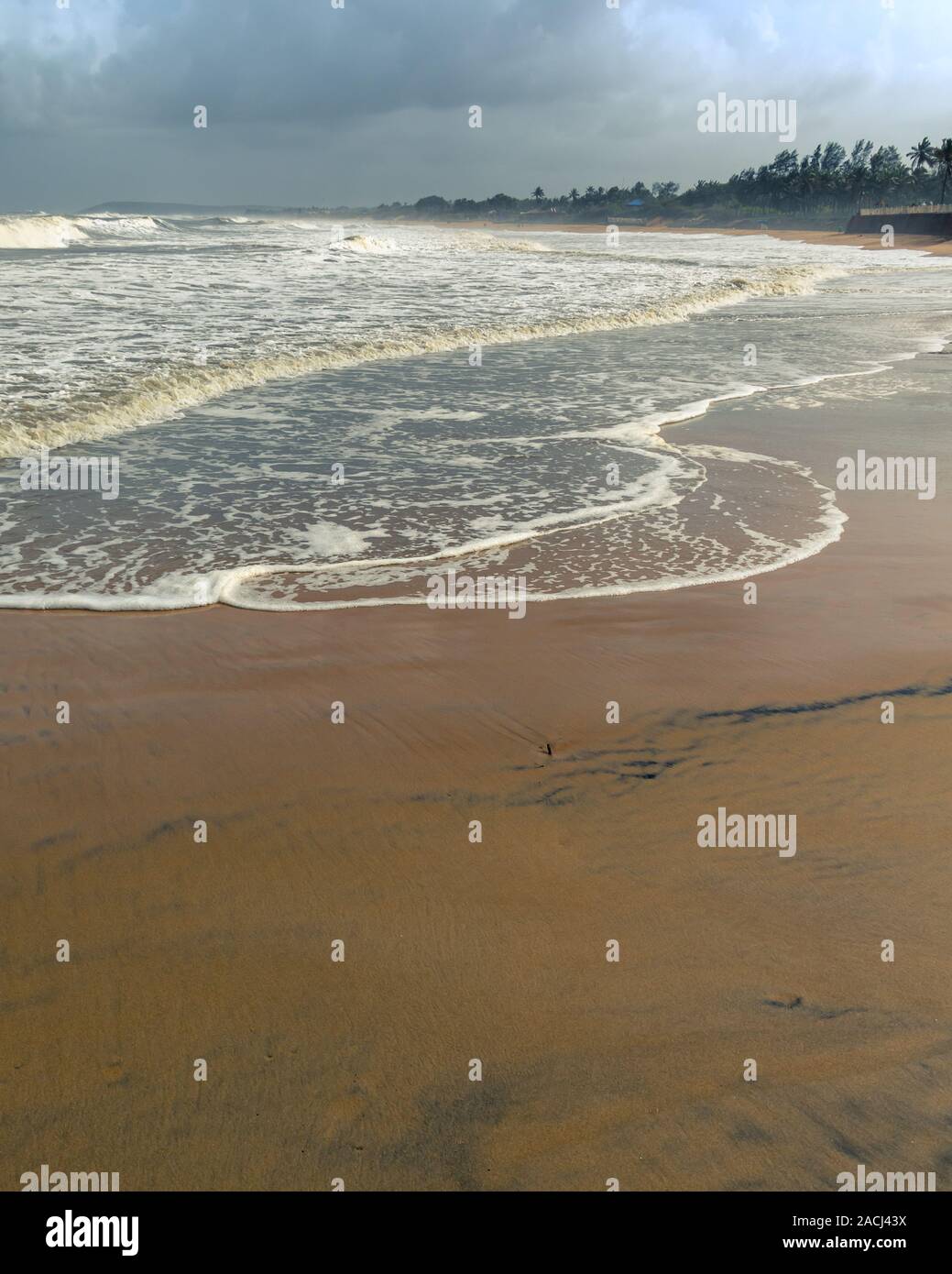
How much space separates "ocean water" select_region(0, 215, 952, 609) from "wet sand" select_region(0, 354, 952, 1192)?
1.10 m

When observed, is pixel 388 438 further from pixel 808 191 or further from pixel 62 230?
pixel 808 191

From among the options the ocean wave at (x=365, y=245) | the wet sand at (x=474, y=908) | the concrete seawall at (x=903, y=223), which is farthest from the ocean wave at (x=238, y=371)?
the concrete seawall at (x=903, y=223)

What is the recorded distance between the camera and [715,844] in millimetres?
3025

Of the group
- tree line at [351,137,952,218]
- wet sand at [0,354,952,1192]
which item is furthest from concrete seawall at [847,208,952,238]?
wet sand at [0,354,952,1192]

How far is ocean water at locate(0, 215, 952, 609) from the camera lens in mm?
5648

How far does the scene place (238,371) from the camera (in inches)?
470

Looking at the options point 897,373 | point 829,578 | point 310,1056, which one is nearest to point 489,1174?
point 310,1056

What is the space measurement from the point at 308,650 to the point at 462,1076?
254cm

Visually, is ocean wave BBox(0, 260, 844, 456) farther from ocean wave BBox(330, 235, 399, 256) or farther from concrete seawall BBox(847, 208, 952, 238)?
concrete seawall BBox(847, 208, 952, 238)

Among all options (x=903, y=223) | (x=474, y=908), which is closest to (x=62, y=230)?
(x=474, y=908)

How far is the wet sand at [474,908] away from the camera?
2074 millimetres

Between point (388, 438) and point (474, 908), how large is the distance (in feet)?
22.1

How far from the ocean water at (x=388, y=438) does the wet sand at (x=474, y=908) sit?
3.60 ft
